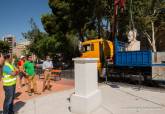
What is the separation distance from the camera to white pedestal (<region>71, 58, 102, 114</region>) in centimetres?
746

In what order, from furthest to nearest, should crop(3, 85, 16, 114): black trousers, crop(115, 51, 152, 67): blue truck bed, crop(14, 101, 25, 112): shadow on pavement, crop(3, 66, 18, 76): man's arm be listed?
crop(115, 51, 152, 67): blue truck bed
crop(14, 101, 25, 112): shadow on pavement
crop(3, 66, 18, 76): man's arm
crop(3, 85, 16, 114): black trousers

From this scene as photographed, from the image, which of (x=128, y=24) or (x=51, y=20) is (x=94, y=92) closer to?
(x=128, y=24)

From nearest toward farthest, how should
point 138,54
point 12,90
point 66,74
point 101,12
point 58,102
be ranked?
point 12,90, point 58,102, point 138,54, point 66,74, point 101,12

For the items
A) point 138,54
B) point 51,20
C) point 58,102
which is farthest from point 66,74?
point 51,20

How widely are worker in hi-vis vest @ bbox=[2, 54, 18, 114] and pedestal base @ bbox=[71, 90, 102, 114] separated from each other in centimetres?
183

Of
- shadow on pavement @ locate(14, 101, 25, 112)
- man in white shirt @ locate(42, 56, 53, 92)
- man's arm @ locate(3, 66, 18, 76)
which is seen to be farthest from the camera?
man in white shirt @ locate(42, 56, 53, 92)

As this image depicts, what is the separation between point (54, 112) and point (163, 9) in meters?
25.0

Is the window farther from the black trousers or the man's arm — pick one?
the black trousers

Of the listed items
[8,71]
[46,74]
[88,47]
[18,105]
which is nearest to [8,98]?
[8,71]

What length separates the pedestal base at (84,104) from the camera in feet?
24.3

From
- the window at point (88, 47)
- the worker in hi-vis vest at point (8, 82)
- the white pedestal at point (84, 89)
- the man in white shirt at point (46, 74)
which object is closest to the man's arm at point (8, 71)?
the worker in hi-vis vest at point (8, 82)

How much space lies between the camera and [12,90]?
7168 millimetres

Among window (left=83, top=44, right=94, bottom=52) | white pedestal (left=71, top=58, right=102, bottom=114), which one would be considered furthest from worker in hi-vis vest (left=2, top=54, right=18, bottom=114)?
window (left=83, top=44, right=94, bottom=52)

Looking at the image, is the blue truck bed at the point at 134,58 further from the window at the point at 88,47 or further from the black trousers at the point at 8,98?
the black trousers at the point at 8,98
